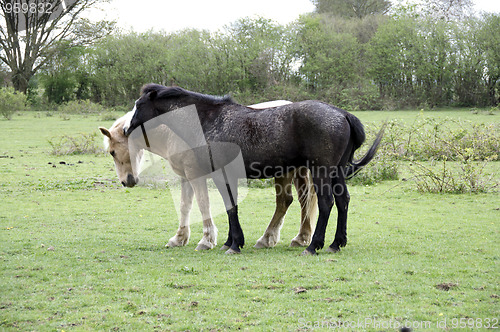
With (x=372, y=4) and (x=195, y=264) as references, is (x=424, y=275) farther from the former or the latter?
(x=372, y=4)

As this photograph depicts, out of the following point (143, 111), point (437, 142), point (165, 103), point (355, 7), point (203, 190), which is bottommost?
point (203, 190)

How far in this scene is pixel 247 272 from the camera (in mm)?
5371

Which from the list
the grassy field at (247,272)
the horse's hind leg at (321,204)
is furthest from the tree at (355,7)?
the horse's hind leg at (321,204)

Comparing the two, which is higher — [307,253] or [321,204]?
[321,204]

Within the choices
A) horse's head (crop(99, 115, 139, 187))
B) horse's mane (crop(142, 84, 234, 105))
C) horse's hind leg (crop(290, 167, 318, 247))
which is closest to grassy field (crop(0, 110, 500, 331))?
horse's hind leg (crop(290, 167, 318, 247))

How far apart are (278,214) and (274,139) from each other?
4.44ft

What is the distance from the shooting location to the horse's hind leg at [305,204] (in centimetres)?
685

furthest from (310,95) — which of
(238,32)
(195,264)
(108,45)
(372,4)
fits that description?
(195,264)

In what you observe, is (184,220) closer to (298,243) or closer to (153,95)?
(298,243)

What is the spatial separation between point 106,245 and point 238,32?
3098 centimetres

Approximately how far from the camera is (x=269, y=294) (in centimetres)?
458

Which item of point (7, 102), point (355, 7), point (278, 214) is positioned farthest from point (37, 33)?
point (278, 214)

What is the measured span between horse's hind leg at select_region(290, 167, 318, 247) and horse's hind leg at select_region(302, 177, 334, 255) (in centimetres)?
69

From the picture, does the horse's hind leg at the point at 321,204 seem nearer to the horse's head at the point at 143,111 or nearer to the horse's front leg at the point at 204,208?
the horse's front leg at the point at 204,208
